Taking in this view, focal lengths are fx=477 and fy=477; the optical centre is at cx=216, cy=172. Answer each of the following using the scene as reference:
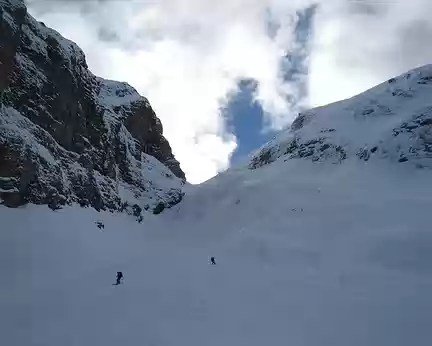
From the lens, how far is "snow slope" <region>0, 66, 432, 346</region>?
43.9 ft

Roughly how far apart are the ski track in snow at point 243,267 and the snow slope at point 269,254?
0.24ft

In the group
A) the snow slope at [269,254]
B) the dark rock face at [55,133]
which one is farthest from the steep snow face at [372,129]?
the dark rock face at [55,133]

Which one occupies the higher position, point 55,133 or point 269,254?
point 55,133

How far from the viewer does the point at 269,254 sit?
89.0 ft

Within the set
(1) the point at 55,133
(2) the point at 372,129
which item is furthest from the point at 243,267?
(2) the point at 372,129

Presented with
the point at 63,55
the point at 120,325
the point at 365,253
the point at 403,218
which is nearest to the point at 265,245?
the point at 365,253

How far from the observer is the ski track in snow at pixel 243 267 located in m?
13.2

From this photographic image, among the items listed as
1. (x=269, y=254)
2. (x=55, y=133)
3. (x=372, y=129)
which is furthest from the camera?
(x=372, y=129)

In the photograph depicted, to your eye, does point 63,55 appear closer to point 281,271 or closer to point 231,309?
point 281,271

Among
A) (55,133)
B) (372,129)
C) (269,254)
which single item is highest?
(372,129)

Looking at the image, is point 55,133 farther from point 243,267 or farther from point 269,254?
point 243,267

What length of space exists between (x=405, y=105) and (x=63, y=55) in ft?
109

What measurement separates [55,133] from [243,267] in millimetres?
18503

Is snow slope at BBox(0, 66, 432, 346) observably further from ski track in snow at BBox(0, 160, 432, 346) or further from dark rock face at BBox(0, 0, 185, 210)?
dark rock face at BBox(0, 0, 185, 210)
